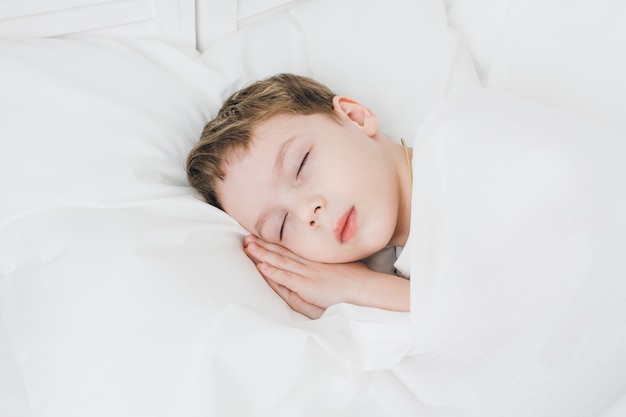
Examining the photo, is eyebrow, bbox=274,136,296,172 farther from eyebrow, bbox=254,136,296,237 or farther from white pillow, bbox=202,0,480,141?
white pillow, bbox=202,0,480,141

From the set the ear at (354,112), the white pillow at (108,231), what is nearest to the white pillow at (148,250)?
the white pillow at (108,231)

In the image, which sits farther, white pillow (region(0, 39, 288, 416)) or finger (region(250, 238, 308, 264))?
finger (region(250, 238, 308, 264))

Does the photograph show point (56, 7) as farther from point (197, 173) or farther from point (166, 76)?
point (197, 173)

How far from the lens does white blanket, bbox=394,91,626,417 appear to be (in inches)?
31.5

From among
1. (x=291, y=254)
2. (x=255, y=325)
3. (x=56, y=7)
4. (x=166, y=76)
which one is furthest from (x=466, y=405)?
(x=56, y=7)

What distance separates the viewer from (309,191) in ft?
3.59

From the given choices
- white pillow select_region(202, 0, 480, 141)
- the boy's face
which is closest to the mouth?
the boy's face

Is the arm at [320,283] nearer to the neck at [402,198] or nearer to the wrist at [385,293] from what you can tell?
the wrist at [385,293]

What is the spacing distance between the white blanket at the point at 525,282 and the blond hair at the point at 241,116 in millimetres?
387

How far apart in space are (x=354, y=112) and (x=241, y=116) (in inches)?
8.4

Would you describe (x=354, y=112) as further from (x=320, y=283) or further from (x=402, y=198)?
(x=320, y=283)

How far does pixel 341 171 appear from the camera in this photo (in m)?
1.10

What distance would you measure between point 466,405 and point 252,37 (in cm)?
93

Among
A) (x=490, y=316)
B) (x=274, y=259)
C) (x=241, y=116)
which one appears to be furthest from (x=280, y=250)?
(x=490, y=316)
